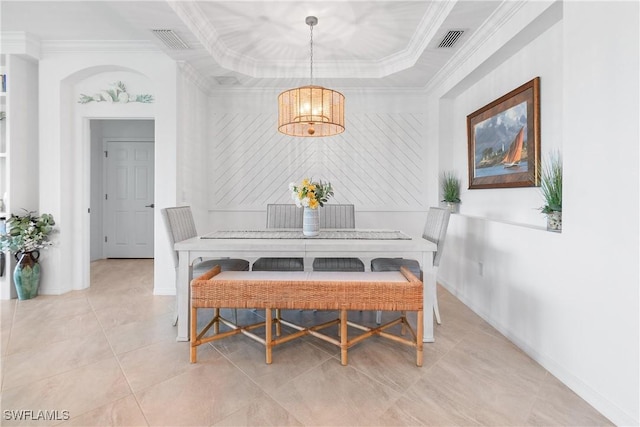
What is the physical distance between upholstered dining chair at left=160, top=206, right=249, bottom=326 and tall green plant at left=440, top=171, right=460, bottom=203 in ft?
8.46

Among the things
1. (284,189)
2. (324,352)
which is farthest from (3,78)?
(324,352)

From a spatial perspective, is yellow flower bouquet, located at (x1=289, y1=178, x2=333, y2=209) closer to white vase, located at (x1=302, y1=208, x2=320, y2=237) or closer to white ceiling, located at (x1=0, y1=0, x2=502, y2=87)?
white vase, located at (x1=302, y1=208, x2=320, y2=237)

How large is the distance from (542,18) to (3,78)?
512cm

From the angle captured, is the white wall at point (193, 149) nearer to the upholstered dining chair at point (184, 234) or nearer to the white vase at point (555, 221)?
the upholstered dining chair at point (184, 234)

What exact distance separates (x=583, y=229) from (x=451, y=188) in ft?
6.86

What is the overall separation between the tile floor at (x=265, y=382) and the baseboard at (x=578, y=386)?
1.4 inches

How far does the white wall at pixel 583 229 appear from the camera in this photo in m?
1.37

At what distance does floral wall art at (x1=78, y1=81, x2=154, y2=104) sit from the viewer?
10.9 feet

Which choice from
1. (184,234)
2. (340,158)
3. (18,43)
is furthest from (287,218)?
(18,43)

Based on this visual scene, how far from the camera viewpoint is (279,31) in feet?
9.41

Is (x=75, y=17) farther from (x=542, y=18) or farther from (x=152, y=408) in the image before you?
(x=542, y=18)

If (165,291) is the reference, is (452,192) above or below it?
above

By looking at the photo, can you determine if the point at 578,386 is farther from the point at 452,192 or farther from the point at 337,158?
the point at 337,158

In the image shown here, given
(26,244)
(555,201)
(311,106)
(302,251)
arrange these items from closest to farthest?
(555,201), (302,251), (311,106), (26,244)
